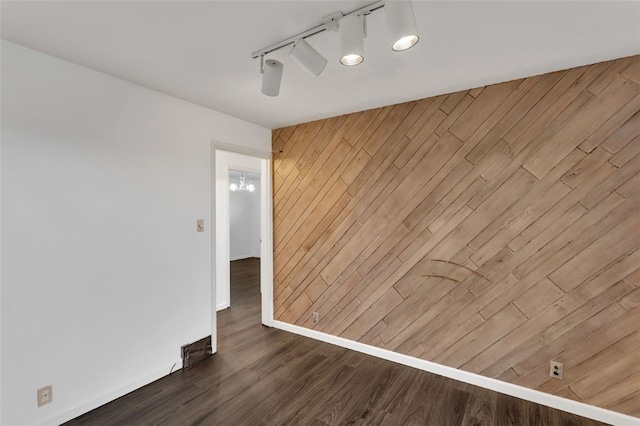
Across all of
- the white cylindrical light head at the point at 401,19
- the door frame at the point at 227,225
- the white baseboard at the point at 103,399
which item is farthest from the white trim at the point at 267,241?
the white cylindrical light head at the point at 401,19

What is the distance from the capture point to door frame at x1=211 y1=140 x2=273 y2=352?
9.35ft

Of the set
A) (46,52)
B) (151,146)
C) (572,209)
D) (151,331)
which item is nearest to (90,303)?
(151,331)

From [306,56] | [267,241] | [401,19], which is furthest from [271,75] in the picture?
[267,241]

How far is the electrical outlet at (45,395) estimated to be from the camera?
179cm

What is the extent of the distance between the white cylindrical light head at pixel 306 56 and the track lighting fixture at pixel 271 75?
0.15m

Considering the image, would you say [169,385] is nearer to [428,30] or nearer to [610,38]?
[428,30]

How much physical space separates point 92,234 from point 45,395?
1.04m

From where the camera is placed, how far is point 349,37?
135cm

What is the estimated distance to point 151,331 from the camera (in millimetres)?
2369

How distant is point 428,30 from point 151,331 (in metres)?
2.93

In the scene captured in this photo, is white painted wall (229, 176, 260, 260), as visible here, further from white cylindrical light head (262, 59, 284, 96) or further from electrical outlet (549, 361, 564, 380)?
electrical outlet (549, 361, 564, 380)

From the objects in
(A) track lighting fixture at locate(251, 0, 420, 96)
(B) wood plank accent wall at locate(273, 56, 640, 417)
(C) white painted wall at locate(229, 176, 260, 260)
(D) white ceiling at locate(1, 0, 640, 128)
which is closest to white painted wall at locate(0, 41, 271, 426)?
(D) white ceiling at locate(1, 0, 640, 128)

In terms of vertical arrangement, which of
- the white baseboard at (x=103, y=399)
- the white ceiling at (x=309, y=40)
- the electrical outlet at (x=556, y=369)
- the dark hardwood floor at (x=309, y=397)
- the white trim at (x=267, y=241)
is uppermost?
the white ceiling at (x=309, y=40)

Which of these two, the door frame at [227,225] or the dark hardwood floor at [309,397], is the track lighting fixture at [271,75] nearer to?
the door frame at [227,225]
